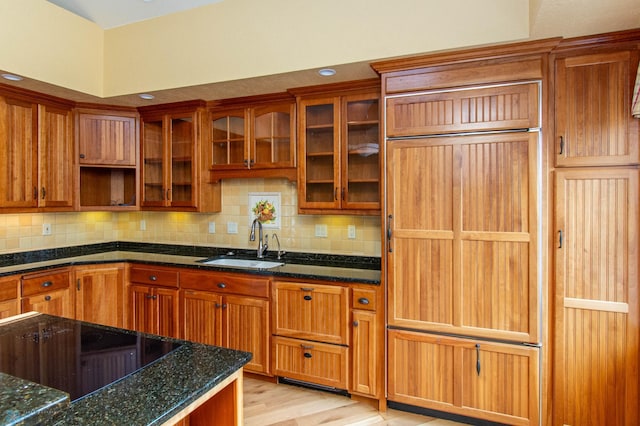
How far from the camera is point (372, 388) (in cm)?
252

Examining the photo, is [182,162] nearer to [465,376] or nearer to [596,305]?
[465,376]

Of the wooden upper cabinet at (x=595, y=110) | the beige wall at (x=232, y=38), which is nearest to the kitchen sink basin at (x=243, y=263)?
the beige wall at (x=232, y=38)

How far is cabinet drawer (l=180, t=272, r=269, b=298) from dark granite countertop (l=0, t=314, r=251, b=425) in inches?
62.3

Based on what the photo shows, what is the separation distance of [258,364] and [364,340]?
2.93 ft

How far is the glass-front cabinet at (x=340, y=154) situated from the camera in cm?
279

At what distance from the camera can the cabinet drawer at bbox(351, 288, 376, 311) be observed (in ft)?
8.30

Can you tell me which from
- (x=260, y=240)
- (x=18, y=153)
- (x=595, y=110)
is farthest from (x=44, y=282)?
(x=595, y=110)

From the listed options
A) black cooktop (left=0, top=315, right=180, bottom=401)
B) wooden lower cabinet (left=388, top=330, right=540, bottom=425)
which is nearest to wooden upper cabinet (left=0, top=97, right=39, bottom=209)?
black cooktop (left=0, top=315, right=180, bottom=401)

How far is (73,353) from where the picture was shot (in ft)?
3.98

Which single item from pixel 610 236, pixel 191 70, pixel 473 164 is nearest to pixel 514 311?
pixel 610 236

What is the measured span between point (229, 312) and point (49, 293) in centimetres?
150

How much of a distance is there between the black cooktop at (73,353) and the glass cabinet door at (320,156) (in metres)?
1.80

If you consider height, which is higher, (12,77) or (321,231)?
(12,77)

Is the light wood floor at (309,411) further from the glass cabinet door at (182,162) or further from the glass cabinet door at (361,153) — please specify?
the glass cabinet door at (182,162)
